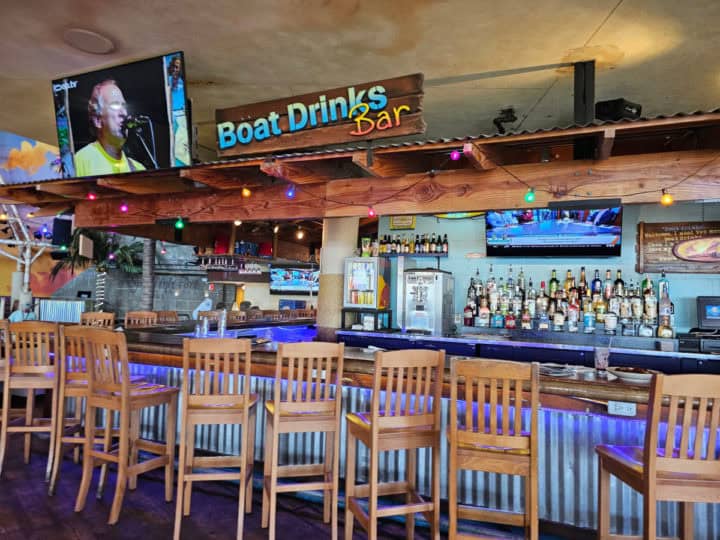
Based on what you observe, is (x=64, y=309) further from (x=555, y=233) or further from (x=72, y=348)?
(x=555, y=233)

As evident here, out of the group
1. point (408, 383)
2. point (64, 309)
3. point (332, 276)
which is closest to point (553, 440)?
point (408, 383)

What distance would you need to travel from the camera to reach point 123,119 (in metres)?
5.00

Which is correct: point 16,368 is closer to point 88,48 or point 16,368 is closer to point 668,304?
point 88,48

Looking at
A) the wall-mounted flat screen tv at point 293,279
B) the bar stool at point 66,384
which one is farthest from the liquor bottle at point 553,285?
the wall-mounted flat screen tv at point 293,279

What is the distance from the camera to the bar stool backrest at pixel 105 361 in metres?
3.04

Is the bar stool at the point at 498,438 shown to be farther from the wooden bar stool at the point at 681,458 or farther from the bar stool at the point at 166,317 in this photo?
the bar stool at the point at 166,317

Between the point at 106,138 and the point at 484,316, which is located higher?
the point at 106,138

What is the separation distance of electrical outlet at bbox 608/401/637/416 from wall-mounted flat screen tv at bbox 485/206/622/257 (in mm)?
3311

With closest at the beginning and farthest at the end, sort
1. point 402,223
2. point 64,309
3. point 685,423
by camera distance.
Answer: point 685,423 < point 402,223 < point 64,309

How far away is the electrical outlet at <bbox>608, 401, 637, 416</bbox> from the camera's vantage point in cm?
259

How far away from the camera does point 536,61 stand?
3.87m

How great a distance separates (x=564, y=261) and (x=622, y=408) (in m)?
3.84

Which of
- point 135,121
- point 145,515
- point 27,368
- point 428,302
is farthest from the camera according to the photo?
point 428,302

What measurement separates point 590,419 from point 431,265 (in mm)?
4273
